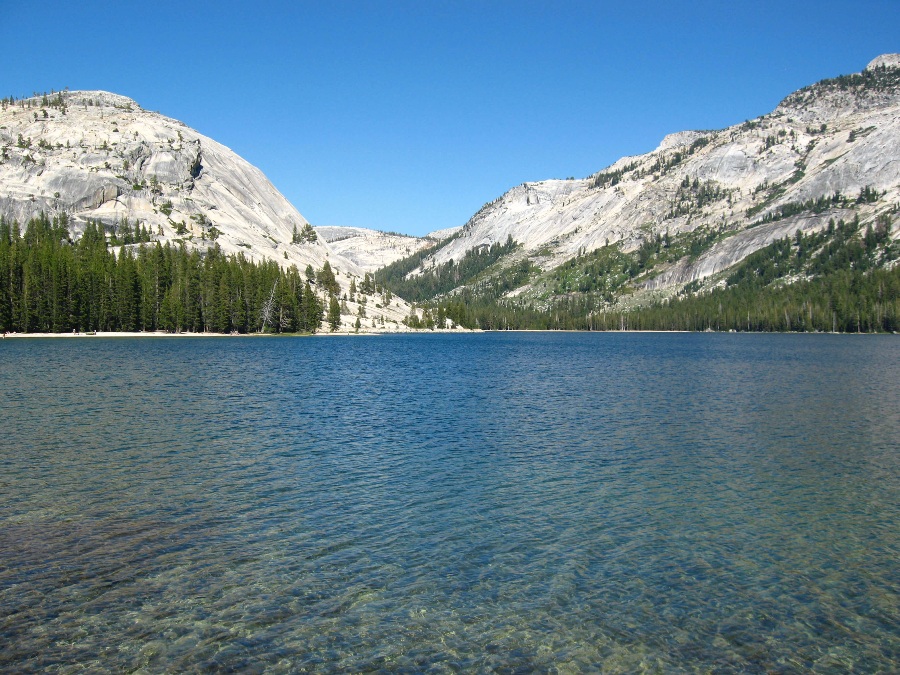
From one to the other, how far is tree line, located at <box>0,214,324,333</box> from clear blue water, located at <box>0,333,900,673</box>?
4790 inches

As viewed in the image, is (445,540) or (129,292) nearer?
(445,540)

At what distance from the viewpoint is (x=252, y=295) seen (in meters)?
185

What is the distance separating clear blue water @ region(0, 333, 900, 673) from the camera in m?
15.7

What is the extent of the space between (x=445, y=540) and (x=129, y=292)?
16679cm

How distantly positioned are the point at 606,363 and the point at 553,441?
69.2 m

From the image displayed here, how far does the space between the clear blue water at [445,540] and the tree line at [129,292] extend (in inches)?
4790

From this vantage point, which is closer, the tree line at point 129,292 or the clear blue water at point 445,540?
the clear blue water at point 445,540

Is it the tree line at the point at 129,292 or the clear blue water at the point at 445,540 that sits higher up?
the tree line at the point at 129,292

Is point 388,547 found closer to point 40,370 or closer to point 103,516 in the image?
point 103,516

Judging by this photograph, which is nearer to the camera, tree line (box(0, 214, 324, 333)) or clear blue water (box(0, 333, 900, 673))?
clear blue water (box(0, 333, 900, 673))

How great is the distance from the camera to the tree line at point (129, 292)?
15025cm

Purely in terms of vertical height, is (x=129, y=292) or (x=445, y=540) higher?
(x=129, y=292)

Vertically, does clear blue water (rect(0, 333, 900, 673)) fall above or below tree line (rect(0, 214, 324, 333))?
below

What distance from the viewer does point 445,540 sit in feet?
74.3
